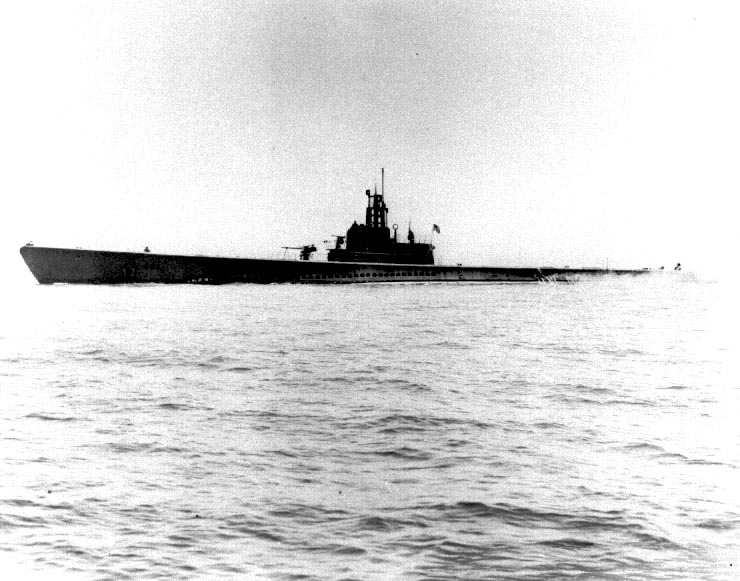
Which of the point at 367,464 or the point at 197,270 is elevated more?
the point at 197,270

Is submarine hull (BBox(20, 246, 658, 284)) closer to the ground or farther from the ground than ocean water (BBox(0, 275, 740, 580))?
farther from the ground

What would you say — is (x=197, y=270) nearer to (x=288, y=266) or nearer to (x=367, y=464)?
(x=288, y=266)

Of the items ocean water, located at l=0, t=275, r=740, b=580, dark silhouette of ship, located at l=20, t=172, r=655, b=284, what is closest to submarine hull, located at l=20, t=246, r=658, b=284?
dark silhouette of ship, located at l=20, t=172, r=655, b=284

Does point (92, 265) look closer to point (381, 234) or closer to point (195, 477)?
point (381, 234)

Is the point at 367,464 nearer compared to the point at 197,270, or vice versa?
the point at 367,464

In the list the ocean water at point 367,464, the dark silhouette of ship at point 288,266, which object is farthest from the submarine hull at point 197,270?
the ocean water at point 367,464

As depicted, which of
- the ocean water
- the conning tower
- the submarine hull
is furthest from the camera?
the conning tower

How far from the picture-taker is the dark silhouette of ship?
5556 centimetres

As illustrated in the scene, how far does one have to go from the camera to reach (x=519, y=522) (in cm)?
718

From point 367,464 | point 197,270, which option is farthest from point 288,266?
point 367,464

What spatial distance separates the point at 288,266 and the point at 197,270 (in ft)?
26.7

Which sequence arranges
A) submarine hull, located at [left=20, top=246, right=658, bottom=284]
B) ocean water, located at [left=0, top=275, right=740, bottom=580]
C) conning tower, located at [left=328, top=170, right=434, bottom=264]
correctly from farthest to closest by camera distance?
conning tower, located at [left=328, top=170, right=434, bottom=264], submarine hull, located at [left=20, top=246, right=658, bottom=284], ocean water, located at [left=0, top=275, right=740, bottom=580]

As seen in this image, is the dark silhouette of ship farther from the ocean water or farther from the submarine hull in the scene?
the ocean water

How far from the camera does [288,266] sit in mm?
63750
